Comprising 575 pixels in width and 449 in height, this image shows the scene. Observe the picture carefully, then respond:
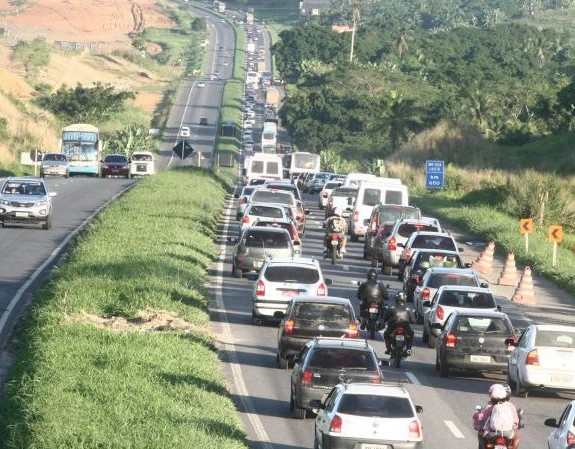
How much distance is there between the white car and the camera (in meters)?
25.3

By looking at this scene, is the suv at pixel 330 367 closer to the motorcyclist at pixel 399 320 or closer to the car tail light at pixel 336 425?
the car tail light at pixel 336 425

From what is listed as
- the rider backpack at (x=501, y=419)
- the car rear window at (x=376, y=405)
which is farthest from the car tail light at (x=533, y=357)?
the rider backpack at (x=501, y=419)

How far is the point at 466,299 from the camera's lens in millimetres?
31453

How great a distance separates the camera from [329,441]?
18562mm

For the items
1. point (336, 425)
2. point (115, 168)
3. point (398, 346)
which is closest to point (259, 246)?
point (398, 346)

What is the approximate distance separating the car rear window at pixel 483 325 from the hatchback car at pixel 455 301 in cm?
310

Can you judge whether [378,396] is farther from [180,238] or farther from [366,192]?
[366,192]

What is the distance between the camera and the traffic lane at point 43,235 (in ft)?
117

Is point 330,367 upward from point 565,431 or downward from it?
downward

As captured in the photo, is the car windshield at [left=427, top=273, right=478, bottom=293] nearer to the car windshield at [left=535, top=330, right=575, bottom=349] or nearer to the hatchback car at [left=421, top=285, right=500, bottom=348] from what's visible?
the hatchback car at [left=421, top=285, right=500, bottom=348]

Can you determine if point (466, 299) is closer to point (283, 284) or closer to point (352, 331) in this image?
point (283, 284)

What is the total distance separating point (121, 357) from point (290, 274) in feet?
28.2

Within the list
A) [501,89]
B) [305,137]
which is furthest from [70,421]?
[305,137]

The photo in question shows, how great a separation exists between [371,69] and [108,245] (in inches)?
5101
